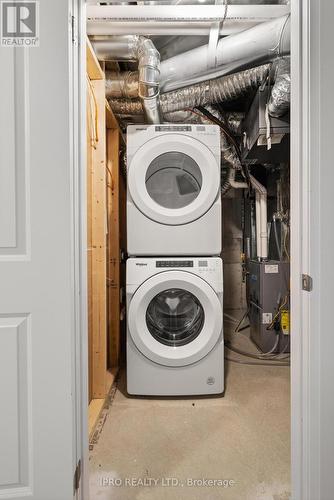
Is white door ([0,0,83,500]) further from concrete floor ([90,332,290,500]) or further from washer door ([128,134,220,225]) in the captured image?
washer door ([128,134,220,225])

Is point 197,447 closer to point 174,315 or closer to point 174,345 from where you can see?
point 174,345

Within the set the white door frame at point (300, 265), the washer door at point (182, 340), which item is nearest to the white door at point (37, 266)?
the white door frame at point (300, 265)

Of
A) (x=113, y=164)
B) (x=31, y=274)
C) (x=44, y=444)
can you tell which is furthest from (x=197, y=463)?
(x=113, y=164)

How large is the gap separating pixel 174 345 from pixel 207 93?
167cm

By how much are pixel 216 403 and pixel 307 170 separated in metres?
1.51

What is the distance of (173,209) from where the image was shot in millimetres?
1872

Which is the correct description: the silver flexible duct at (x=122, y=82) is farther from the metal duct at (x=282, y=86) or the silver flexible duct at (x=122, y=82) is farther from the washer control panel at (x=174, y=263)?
the washer control panel at (x=174, y=263)

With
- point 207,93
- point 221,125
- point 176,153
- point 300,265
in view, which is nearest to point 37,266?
point 300,265

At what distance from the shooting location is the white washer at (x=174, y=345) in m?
1.78

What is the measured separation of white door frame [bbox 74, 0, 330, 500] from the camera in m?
0.87

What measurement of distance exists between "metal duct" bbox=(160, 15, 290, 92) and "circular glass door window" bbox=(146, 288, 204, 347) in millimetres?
1301

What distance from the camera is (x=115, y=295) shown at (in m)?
2.32

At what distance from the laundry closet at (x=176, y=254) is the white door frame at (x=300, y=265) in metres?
0.38

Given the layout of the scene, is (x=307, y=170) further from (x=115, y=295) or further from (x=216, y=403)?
(x=115, y=295)
